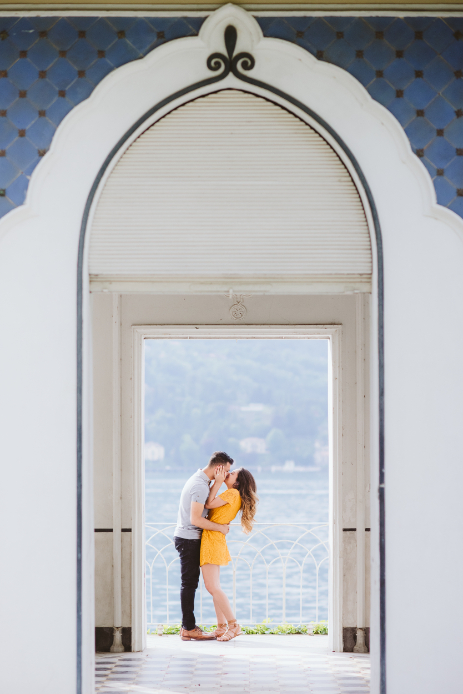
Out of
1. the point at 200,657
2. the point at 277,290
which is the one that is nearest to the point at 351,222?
the point at 277,290

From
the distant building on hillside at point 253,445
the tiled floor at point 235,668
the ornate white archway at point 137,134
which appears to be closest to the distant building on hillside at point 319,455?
the distant building on hillside at point 253,445

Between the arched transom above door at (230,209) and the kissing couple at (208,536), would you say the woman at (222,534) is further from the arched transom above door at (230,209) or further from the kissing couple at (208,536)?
the arched transom above door at (230,209)

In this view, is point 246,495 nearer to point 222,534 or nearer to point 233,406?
point 222,534

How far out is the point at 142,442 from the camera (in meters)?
4.88

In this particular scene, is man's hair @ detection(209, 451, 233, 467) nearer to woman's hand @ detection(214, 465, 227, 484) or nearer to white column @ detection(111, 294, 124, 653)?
woman's hand @ detection(214, 465, 227, 484)

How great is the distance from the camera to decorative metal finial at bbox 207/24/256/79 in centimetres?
313

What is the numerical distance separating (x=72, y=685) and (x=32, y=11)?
311cm

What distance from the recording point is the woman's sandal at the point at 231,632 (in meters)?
4.95

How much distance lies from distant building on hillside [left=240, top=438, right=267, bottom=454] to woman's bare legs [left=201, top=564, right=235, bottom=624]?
22677 millimetres

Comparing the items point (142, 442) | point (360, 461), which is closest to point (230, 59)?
point (142, 442)

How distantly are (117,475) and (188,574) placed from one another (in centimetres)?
94

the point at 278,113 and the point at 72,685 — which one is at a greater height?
the point at 278,113

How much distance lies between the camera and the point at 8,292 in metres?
3.09

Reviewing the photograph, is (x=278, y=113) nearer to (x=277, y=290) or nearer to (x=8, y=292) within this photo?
(x=277, y=290)
